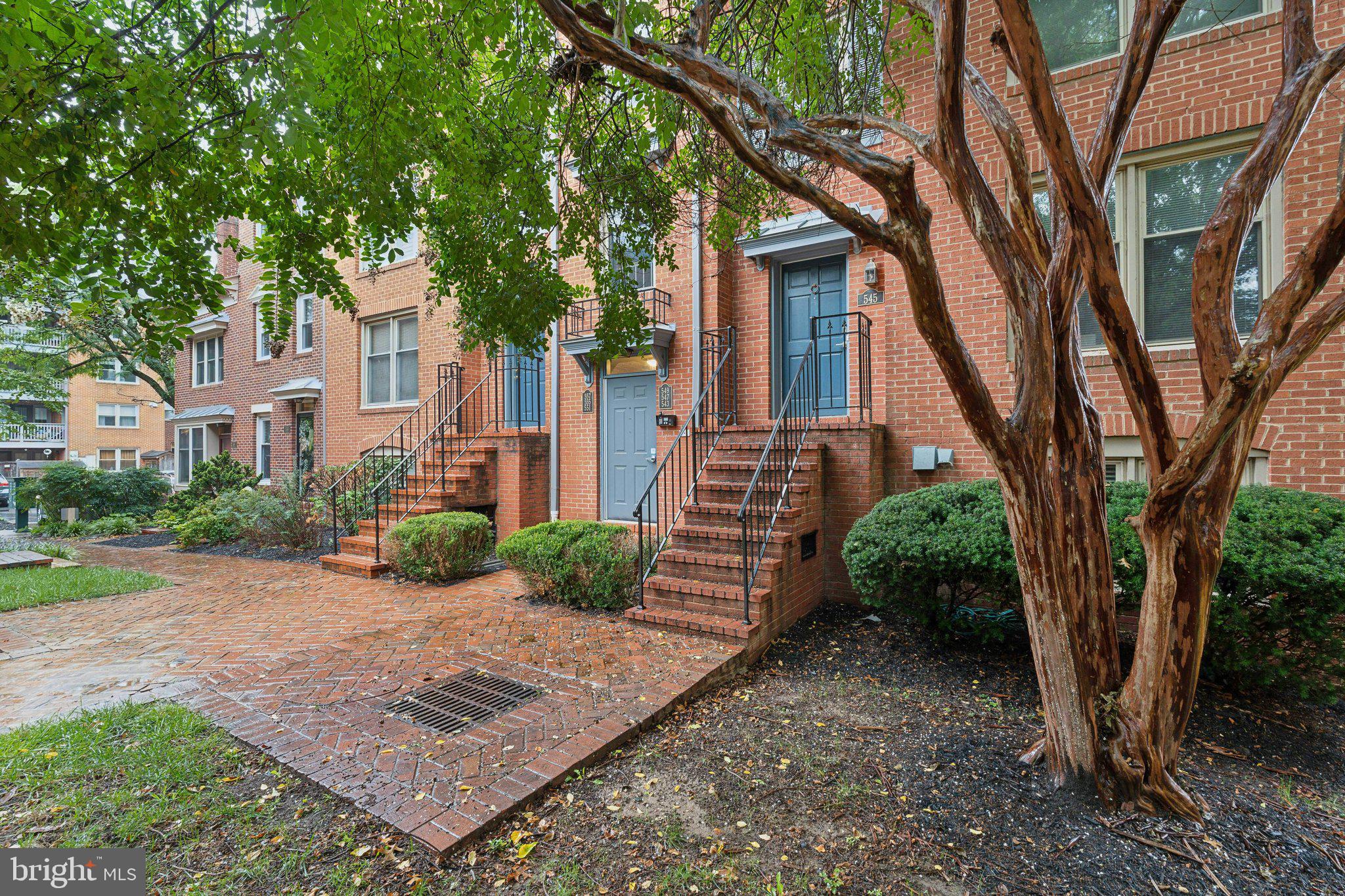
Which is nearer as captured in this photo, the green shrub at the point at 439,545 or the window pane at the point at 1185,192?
the window pane at the point at 1185,192

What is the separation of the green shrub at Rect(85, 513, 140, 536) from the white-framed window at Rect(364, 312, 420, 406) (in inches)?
232

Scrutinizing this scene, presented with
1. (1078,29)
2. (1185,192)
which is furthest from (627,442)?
(1078,29)

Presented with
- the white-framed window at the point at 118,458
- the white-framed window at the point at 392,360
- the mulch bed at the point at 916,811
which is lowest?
the mulch bed at the point at 916,811

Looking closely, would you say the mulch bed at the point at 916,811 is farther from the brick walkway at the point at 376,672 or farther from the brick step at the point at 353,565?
the brick step at the point at 353,565

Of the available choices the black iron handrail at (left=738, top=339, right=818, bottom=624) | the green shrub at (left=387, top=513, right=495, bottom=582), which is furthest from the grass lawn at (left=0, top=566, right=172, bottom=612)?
the black iron handrail at (left=738, top=339, right=818, bottom=624)

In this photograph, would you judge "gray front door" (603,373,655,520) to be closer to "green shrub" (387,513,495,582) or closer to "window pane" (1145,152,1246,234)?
"green shrub" (387,513,495,582)

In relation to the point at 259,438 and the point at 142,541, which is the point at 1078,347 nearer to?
the point at 142,541

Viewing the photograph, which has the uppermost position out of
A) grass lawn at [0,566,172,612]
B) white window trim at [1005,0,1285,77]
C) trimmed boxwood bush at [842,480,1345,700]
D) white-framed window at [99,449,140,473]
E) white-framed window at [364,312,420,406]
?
white window trim at [1005,0,1285,77]

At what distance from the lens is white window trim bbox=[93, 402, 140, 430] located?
32.8 meters

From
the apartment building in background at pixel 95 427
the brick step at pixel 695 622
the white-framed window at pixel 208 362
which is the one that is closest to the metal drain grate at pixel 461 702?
the brick step at pixel 695 622

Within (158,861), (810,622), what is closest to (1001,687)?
(810,622)

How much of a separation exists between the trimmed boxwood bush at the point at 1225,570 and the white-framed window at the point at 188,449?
19153 millimetres

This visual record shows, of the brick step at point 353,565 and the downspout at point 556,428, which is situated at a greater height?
the downspout at point 556,428

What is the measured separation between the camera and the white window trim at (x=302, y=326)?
44.4 feet
